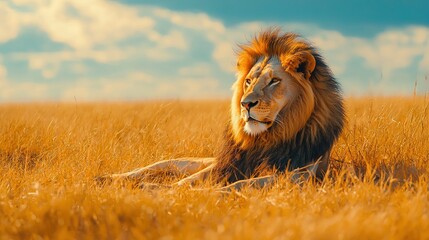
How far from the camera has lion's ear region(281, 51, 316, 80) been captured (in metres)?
4.66

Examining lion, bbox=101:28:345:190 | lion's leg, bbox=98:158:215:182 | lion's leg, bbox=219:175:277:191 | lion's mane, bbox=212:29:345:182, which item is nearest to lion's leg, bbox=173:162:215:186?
lion, bbox=101:28:345:190

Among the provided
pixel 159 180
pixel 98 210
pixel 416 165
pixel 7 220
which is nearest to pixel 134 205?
pixel 98 210

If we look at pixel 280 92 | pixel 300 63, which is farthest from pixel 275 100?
pixel 300 63

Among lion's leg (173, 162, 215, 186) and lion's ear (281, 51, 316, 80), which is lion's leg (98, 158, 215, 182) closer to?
lion's leg (173, 162, 215, 186)

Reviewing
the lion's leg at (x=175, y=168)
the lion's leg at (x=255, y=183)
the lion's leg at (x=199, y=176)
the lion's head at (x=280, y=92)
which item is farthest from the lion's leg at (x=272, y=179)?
the lion's leg at (x=175, y=168)

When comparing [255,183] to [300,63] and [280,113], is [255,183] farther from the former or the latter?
[300,63]

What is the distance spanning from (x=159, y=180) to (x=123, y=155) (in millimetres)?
1169

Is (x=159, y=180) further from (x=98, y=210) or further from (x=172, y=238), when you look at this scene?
(x=172, y=238)

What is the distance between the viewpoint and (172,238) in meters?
2.91

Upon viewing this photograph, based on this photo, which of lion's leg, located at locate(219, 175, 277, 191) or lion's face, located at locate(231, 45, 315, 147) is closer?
lion's leg, located at locate(219, 175, 277, 191)

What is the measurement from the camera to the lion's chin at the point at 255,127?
456 cm

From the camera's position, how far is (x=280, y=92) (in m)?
4.60

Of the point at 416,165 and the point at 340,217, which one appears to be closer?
the point at 340,217

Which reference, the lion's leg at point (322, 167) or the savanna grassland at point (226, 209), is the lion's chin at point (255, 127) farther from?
the lion's leg at point (322, 167)
